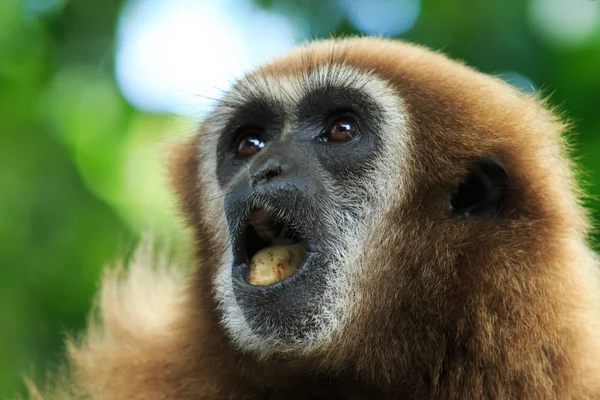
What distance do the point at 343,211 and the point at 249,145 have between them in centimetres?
89

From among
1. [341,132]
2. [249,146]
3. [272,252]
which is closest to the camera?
[272,252]

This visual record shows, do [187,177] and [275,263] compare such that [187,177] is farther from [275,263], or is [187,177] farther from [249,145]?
[275,263]

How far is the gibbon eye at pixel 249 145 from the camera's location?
4325mm

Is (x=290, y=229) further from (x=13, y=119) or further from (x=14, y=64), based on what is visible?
(x=14, y=64)

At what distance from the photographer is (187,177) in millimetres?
4781

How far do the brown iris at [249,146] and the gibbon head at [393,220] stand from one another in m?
0.14

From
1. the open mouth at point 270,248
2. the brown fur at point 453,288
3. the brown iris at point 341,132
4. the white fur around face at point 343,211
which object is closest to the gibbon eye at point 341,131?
the brown iris at point 341,132

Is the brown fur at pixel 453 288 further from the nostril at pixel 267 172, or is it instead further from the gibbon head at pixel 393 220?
the nostril at pixel 267 172

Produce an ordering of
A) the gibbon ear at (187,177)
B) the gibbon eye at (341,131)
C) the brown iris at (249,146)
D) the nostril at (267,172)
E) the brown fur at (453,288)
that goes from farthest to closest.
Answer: the gibbon ear at (187,177), the brown iris at (249,146), the gibbon eye at (341,131), the nostril at (267,172), the brown fur at (453,288)

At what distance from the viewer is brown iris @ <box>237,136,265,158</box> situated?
14.2 ft

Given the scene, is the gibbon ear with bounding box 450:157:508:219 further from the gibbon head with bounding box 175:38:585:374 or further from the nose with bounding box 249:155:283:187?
the nose with bounding box 249:155:283:187

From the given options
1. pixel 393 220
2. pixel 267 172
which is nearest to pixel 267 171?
pixel 267 172

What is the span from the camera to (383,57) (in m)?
4.21

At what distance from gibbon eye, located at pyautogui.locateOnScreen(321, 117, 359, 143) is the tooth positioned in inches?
26.7
